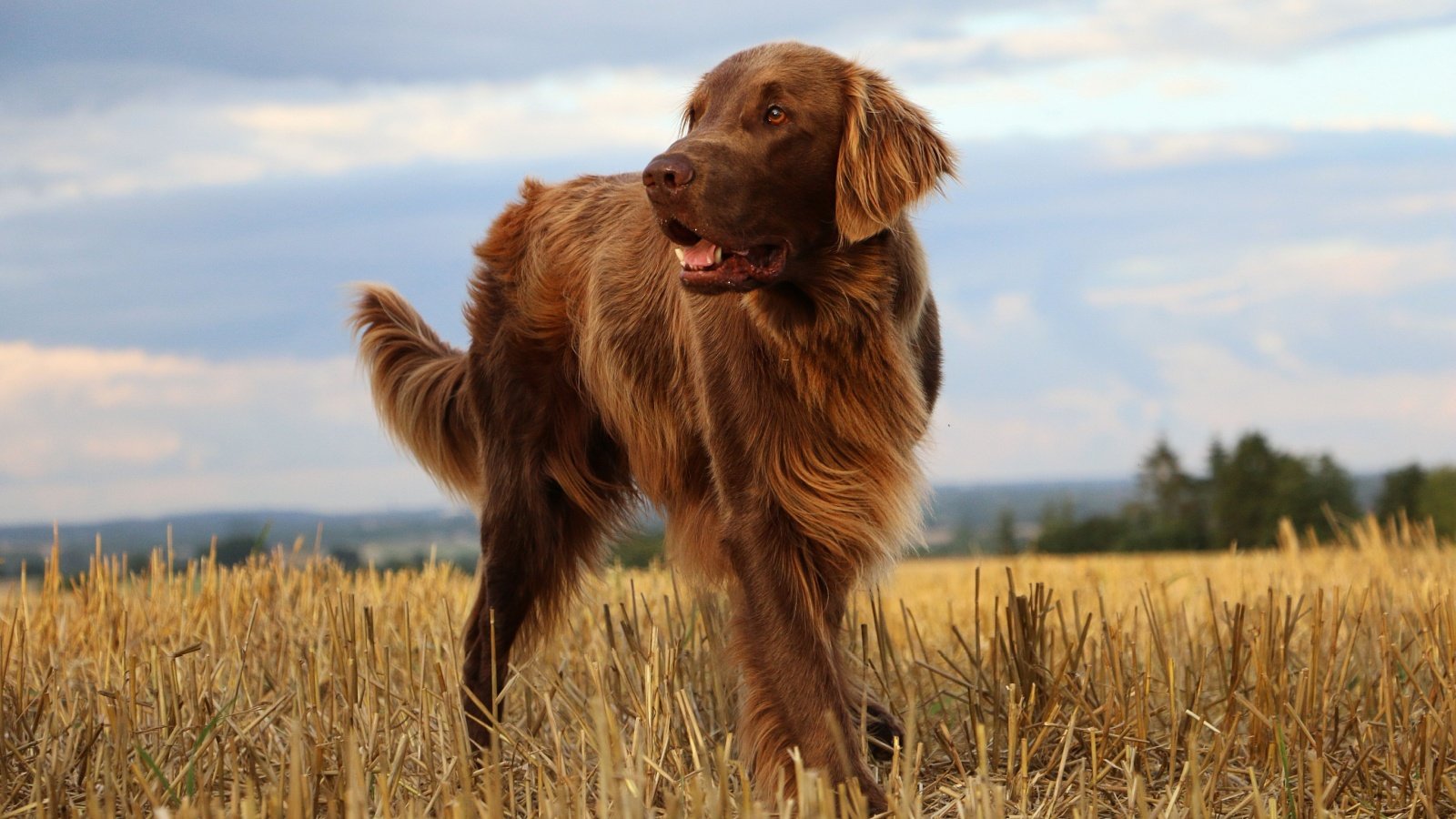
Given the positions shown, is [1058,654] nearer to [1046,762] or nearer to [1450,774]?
[1046,762]

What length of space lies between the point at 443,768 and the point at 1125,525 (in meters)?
24.7

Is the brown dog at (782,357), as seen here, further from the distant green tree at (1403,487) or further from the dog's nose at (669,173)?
the distant green tree at (1403,487)

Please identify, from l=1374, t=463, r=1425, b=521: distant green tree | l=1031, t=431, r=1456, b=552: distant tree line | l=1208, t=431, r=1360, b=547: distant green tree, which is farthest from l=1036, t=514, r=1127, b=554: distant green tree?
l=1374, t=463, r=1425, b=521: distant green tree

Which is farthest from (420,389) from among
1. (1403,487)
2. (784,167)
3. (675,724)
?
(1403,487)

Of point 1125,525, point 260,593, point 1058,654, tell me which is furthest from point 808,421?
point 1125,525

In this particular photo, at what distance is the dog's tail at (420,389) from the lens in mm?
5273

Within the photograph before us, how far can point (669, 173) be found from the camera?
3191 millimetres

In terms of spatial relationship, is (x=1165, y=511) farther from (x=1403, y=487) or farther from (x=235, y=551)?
(x=235, y=551)

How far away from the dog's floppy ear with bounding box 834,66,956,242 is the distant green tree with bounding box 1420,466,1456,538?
21.3 meters

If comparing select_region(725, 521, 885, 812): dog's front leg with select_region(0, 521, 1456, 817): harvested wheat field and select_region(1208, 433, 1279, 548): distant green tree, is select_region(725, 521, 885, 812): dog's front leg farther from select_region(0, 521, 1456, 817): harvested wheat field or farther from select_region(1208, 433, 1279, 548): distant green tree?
select_region(1208, 433, 1279, 548): distant green tree

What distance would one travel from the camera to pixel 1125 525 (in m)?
26.4

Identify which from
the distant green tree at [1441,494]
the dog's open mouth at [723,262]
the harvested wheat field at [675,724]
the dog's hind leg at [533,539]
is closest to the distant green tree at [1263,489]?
the distant green tree at [1441,494]

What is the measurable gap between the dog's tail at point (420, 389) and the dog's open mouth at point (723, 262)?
193 cm

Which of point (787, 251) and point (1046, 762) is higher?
point (787, 251)
